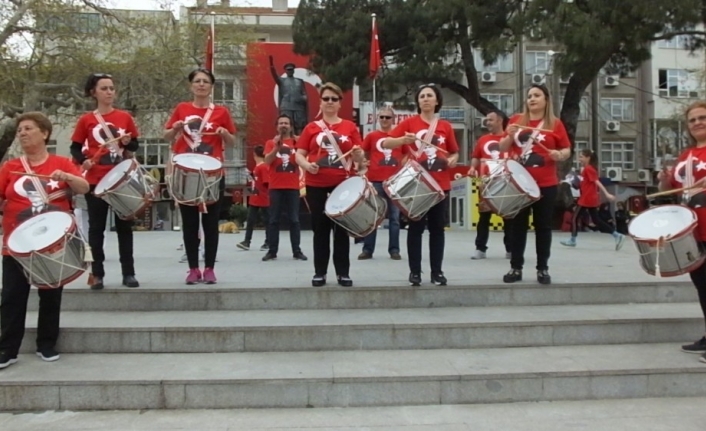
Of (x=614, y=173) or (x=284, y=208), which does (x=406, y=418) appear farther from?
(x=614, y=173)

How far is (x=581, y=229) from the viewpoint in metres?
17.7

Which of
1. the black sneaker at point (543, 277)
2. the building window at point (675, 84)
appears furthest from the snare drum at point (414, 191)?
the building window at point (675, 84)

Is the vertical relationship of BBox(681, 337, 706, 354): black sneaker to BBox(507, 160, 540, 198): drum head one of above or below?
below

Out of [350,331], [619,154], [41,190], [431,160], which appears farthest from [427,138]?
[619,154]

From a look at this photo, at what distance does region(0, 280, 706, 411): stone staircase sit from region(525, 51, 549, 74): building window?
37.5 meters

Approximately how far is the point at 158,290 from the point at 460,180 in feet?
52.5

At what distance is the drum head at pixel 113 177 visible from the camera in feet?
17.1

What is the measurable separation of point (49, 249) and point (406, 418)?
256 cm

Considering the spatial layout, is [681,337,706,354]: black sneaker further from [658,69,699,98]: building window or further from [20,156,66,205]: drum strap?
[658,69,699,98]: building window

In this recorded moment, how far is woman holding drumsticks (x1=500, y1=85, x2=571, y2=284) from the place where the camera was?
5707 mm

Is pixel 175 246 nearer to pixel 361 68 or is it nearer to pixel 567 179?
pixel 361 68

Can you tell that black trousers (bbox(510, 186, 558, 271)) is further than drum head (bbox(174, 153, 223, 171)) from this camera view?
Yes

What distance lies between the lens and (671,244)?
4.24 m

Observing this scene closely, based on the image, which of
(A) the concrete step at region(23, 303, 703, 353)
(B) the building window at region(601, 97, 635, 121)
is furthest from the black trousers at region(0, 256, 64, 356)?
(B) the building window at region(601, 97, 635, 121)
